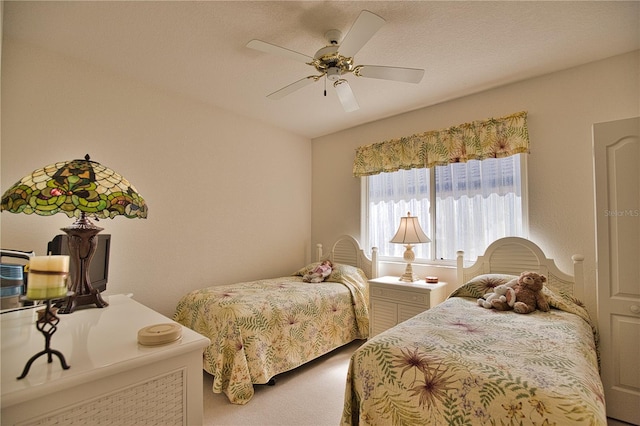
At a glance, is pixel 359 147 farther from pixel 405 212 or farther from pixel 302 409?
pixel 302 409

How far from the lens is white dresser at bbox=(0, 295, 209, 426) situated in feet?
2.64

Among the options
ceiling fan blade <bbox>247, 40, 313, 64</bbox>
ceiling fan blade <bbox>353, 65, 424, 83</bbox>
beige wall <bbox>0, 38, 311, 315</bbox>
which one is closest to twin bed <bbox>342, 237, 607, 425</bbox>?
ceiling fan blade <bbox>353, 65, 424, 83</bbox>

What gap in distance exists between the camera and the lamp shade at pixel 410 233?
308 cm

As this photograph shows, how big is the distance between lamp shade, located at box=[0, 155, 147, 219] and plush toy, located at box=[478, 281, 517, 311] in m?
2.26

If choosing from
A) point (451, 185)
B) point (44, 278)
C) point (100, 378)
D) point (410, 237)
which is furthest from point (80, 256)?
point (451, 185)

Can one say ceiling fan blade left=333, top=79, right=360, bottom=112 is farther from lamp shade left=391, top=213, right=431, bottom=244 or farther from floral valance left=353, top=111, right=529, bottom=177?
lamp shade left=391, top=213, right=431, bottom=244

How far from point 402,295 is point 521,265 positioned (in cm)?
105

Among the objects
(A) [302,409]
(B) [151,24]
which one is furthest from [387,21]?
(A) [302,409]

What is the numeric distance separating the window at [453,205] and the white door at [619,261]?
745 mm

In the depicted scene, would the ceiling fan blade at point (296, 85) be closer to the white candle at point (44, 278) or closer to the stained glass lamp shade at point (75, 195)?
the stained glass lamp shade at point (75, 195)

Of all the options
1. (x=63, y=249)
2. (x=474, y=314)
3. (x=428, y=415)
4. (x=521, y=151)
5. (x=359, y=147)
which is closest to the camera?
(x=428, y=415)

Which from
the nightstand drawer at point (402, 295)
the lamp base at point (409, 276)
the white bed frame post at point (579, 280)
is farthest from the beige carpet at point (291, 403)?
the white bed frame post at point (579, 280)

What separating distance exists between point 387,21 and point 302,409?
8.85ft

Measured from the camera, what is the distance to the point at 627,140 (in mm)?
1929
